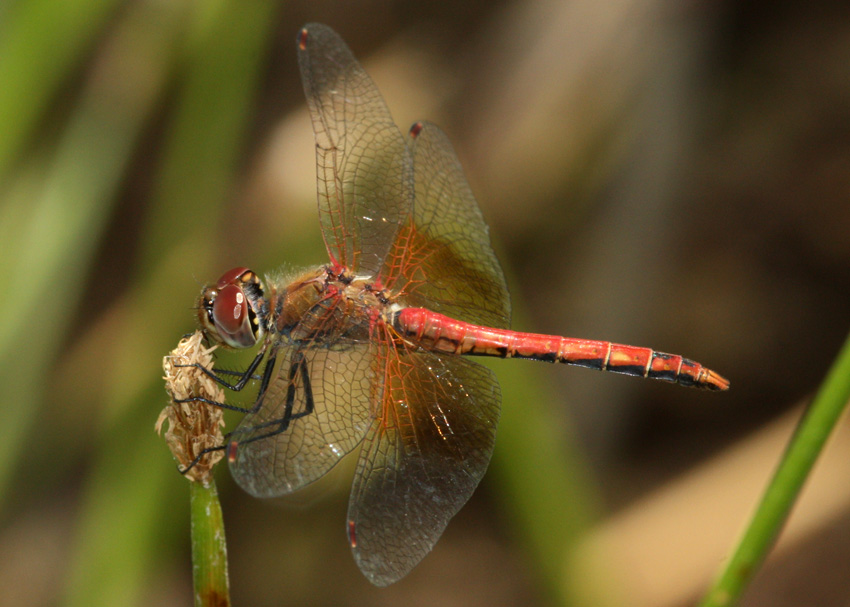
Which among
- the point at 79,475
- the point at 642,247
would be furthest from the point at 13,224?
the point at 642,247

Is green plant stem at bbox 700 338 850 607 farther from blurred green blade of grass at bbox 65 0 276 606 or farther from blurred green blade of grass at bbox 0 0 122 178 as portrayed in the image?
blurred green blade of grass at bbox 0 0 122 178

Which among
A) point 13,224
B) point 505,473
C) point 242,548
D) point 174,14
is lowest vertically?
point 242,548

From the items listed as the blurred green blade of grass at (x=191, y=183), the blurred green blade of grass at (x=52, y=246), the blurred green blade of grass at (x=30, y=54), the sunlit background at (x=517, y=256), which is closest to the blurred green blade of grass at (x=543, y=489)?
the sunlit background at (x=517, y=256)

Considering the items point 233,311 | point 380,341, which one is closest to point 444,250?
point 380,341

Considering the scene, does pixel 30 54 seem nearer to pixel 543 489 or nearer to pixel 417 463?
pixel 417 463

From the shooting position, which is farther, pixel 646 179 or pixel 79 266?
pixel 646 179

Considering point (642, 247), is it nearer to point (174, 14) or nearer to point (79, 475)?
point (174, 14)

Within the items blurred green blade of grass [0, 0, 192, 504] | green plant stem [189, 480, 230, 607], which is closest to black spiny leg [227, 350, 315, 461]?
green plant stem [189, 480, 230, 607]

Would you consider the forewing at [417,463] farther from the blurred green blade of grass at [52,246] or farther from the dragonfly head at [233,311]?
the blurred green blade of grass at [52,246]
